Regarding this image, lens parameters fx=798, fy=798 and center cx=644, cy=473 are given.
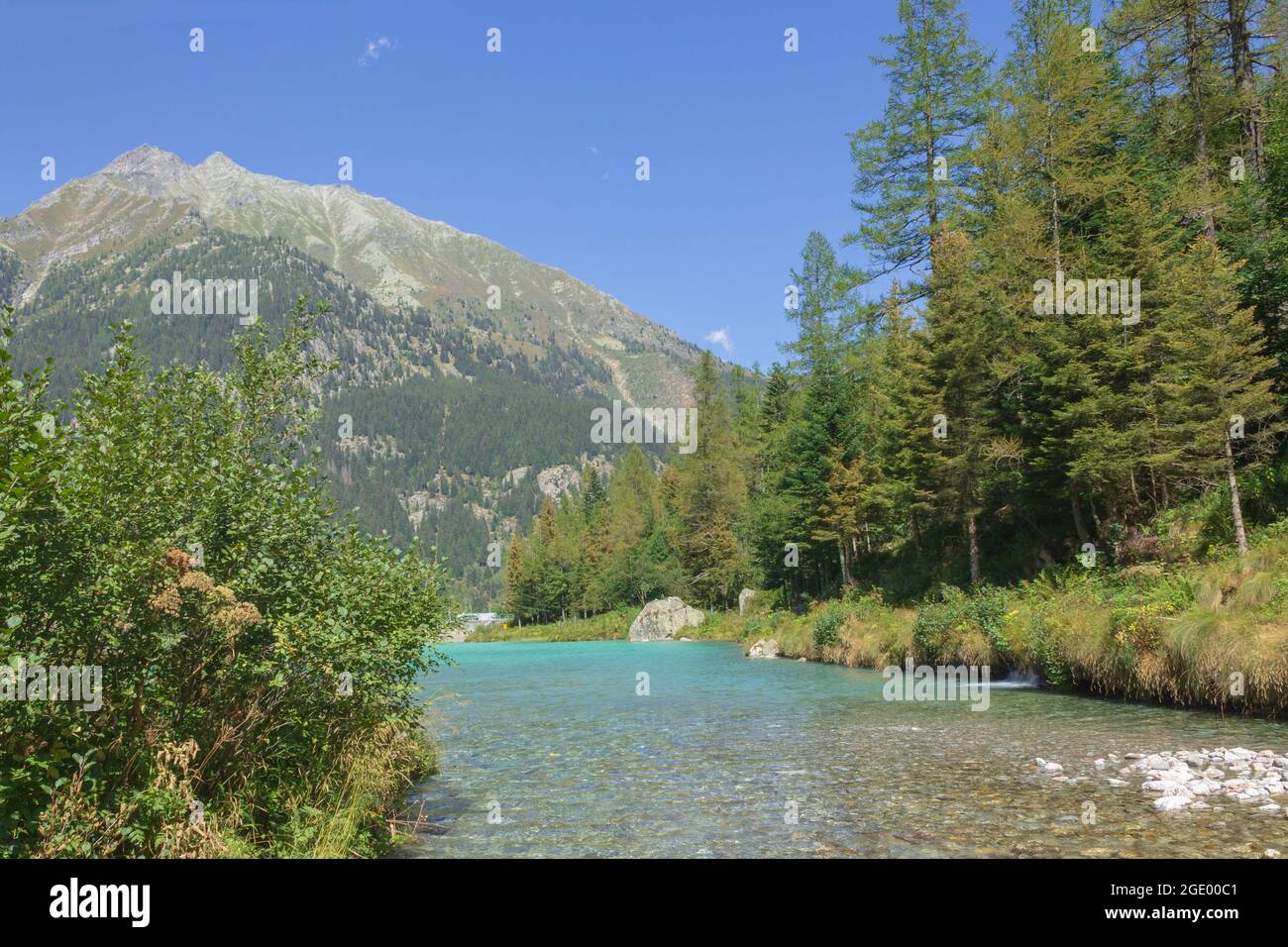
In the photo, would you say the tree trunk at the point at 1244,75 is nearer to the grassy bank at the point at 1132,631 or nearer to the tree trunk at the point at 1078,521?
the tree trunk at the point at 1078,521

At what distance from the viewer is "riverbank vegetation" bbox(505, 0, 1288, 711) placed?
71.9ft

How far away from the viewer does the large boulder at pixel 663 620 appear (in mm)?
74062

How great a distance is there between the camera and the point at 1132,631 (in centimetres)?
1920

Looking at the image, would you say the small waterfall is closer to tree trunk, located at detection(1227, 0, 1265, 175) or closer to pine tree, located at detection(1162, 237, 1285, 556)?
pine tree, located at detection(1162, 237, 1285, 556)

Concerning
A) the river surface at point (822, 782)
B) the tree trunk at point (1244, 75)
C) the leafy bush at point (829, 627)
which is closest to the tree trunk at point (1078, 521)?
the river surface at point (822, 782)

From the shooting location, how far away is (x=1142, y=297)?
25234mm

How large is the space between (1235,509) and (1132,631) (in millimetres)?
5312

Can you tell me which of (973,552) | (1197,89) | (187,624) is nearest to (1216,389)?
(973,552)

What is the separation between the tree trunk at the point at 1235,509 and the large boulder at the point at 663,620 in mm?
54021

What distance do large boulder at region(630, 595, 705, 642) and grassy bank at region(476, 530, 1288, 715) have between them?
3908 centimetres

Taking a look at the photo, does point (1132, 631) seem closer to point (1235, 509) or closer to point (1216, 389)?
point (1235, 509)

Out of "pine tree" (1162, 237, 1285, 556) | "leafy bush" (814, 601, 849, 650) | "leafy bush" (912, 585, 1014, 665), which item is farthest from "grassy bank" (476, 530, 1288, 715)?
"leafy bush" (814, 601, 849, 650)

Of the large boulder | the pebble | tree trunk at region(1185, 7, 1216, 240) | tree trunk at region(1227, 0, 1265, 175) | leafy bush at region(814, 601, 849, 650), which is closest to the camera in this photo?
the pebble
